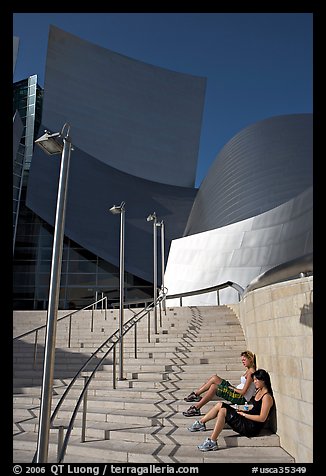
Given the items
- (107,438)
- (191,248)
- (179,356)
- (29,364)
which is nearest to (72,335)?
(29,364)

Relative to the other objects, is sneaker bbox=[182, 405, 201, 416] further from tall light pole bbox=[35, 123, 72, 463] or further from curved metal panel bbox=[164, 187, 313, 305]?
curved metal panel bbox=[164, 187, 313, 305]

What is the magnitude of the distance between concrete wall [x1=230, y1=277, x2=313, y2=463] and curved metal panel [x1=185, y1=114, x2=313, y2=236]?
15057 mm

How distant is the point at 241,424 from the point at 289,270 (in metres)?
1.94

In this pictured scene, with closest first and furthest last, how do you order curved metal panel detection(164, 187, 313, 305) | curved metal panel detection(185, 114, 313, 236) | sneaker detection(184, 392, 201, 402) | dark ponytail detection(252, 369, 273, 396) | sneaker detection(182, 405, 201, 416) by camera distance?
dark ponytail detection(252, 369, 273, 396) < sneaker detection(182, 405, 201, 416) < sneaker detection(184, 392, 201, 402) < curved metal panel detection(164, 187, 313, 305) < curved metal panel detection(185, 114, 313, 236)

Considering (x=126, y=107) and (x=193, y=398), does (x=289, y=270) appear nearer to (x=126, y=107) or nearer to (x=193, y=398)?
(x=193, y=398)

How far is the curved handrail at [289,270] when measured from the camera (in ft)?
13.3

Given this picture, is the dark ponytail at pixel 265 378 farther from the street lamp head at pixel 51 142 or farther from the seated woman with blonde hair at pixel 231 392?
the street lamp head at pixel 51 142

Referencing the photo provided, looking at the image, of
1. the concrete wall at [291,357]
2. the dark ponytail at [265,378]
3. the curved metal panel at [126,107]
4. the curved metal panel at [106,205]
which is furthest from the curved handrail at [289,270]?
the curved metal panel at [126,107]

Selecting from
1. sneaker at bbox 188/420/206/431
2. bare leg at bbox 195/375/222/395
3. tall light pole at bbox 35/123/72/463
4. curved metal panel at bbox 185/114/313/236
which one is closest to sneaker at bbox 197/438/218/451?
sneaker at bbox 188/420/206/431

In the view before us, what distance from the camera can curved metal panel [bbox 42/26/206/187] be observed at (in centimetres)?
4369

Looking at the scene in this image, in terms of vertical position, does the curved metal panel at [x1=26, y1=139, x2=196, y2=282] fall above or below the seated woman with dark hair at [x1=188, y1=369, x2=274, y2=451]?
above

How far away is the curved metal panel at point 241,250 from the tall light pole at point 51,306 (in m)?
8.10

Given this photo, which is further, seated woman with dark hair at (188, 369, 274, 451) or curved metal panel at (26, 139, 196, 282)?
curved metal panel at (26, 139, 196, 282)
